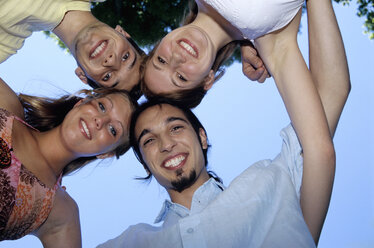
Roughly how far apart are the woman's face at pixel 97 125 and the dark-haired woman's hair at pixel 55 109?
3.6 inches

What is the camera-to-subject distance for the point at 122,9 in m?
7.29

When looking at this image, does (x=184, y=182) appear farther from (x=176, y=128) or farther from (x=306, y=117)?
(x=306, y=117)

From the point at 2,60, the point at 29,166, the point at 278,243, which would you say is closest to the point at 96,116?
the point at 29,166

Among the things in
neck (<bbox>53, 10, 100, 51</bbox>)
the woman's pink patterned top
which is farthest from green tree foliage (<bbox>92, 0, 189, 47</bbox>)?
the woman's pink patterned top

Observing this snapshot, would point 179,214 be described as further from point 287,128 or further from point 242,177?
point 287,128

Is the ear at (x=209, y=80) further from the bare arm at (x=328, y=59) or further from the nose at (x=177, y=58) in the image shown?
the bare arm at (x=328, y=59)

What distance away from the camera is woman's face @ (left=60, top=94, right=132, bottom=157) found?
3.43m

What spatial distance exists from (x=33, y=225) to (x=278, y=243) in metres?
1.88

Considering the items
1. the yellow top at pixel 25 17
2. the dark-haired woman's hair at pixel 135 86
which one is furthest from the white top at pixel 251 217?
the yellow top at pixel 25 17

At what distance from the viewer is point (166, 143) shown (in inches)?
130

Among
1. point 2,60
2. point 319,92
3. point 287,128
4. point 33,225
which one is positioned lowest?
point 33,225

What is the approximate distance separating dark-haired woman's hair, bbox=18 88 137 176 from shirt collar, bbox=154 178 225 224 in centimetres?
79

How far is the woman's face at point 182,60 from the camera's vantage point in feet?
10.6

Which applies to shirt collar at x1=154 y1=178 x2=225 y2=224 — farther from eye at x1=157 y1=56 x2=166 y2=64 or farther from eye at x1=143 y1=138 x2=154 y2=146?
eye at x1=157 y1=56 x2=166 y2=64
